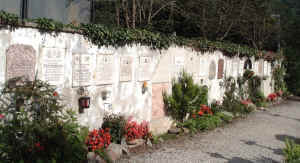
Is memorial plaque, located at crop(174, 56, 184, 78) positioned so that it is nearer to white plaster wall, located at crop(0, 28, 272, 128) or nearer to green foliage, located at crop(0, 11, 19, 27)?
white plaster wall, located at crop(0, 28, 272, 128)

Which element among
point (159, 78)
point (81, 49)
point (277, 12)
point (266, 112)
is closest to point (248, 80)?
point (266, 112)

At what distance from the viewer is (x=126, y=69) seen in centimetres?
763

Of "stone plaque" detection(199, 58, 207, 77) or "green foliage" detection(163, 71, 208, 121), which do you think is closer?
"green foliage" detection(163, 71, 208, 121)

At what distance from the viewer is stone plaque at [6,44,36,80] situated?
202 inches

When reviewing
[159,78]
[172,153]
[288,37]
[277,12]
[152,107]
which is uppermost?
[277,12]

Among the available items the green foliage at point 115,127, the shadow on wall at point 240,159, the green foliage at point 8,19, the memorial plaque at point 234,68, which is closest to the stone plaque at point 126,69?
the green foliage at point 115,127

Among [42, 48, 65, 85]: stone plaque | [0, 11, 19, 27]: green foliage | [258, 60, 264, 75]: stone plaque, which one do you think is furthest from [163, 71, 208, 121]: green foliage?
[258, 60, 264, 75]: stone plaque

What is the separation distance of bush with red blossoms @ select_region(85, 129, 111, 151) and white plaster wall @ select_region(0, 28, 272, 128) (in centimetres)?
26

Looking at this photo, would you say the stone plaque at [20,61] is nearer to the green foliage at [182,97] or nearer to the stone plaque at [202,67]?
the green foliage at [182,97]

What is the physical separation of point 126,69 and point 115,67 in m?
0.38

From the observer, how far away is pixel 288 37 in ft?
68.7

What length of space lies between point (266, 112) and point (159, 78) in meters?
6.48

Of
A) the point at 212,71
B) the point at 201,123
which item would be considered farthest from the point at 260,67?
the point at 201,123

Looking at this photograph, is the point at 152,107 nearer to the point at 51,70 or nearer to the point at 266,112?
the point at 51,70
